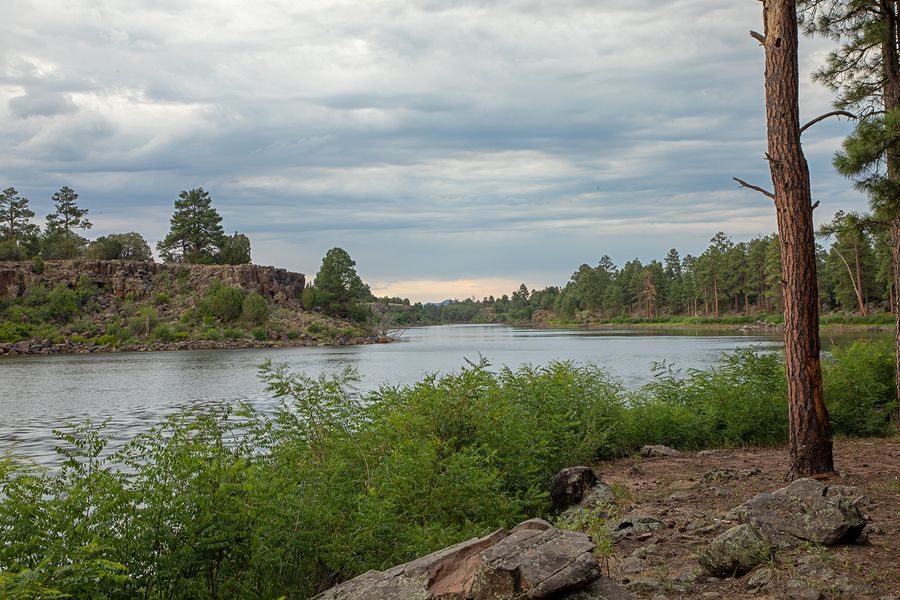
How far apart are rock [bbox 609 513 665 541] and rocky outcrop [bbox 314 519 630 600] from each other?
2.52 m

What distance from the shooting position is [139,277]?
111500 millimetres

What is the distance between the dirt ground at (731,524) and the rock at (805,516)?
141mm

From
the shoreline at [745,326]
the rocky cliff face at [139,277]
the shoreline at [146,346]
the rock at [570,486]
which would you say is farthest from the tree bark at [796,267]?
the rocky cliff face at [139,277]

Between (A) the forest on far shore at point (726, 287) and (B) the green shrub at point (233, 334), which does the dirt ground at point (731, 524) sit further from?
(B) the green shrub at point (233, 334)

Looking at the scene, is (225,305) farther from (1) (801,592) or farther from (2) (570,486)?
(1) (801,592)

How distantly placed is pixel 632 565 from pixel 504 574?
220 cm

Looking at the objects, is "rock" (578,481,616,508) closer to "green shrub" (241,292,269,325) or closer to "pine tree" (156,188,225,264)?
"green shrub" (241,292,269,325)

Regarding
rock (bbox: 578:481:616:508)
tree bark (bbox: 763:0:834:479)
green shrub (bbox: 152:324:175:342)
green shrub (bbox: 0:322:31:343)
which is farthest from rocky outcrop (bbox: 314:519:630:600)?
green shrub (bbox: 0:322:31:343)

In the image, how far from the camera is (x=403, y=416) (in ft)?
36.8

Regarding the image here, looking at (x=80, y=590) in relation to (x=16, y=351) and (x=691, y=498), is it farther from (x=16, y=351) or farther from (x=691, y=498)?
(x=16, y=351)

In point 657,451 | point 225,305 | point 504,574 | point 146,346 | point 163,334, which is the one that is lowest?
point 146,346

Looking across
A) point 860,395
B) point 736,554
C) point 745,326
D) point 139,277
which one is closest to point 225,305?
point 139,277

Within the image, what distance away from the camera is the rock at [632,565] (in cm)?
661

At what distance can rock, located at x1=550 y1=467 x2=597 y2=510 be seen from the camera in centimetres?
1046
